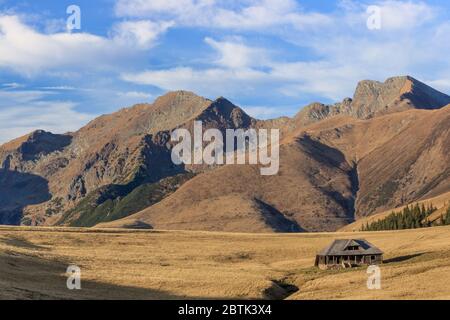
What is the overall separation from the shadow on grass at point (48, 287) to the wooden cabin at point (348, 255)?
38024mm

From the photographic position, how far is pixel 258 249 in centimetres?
12544

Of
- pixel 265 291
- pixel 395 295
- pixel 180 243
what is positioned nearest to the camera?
pixel 395 295

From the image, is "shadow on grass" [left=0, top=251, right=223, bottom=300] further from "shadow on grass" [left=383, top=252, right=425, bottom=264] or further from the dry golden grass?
"shadow on grass" [left=383, top=252, right=425, bottom=264]

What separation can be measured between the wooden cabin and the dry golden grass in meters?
2.20

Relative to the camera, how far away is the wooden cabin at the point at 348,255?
4075 inches

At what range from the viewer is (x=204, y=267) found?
97.0 meters

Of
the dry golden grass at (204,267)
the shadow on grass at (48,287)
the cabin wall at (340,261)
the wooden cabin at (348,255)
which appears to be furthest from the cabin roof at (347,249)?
the shadow on grass at (48,287)

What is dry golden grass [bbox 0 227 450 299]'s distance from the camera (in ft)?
223

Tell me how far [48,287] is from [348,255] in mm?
53673

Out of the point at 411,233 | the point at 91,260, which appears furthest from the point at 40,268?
the point at 411,233

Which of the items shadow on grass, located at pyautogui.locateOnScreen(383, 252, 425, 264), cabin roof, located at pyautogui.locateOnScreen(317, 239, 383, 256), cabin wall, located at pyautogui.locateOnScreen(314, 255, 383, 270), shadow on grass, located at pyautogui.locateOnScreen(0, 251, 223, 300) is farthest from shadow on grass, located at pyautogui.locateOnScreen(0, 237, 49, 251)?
shadow on grass, located at pyautogui.locateOnScreen(383, 252, 425, 264)

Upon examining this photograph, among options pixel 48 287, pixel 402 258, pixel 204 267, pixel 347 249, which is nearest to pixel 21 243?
pixel 204 267
